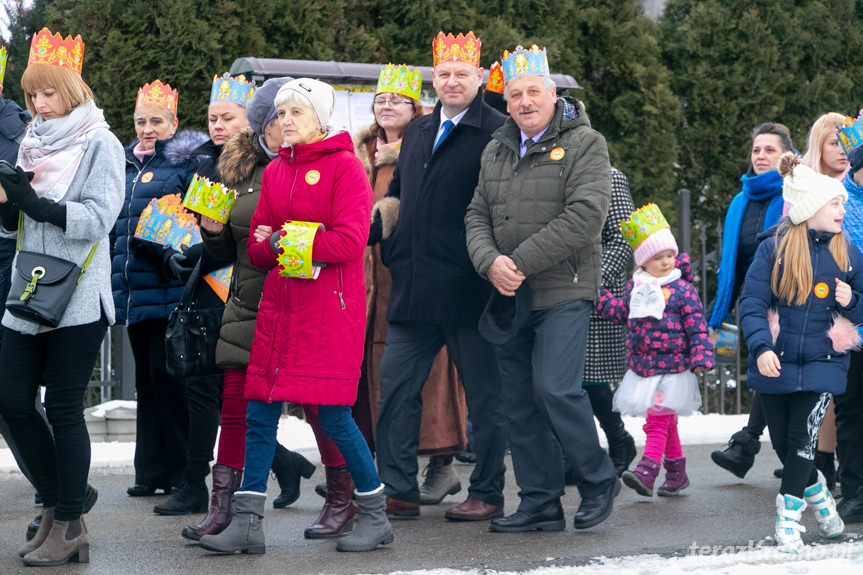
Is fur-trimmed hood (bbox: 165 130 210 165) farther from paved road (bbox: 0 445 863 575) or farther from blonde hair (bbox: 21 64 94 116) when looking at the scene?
paved road (bbox: 0 445 863 575)

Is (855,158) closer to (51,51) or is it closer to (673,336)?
(673,336)

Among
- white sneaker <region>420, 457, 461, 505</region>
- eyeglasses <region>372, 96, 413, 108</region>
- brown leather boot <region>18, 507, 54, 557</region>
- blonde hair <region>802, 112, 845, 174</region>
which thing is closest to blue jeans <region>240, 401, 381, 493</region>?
brown leather boot <region>18, 507, 54, 557</region>

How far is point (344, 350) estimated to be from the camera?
5.16m

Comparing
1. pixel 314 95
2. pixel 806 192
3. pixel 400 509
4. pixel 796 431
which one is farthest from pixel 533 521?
pixel 314 95

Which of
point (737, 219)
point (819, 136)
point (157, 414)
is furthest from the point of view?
point (737, 219)

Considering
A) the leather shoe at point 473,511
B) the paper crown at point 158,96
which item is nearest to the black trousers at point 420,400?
the leather shoe at point 473,511

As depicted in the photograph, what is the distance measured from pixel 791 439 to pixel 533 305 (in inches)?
48.5

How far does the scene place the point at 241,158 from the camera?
18.7 ft

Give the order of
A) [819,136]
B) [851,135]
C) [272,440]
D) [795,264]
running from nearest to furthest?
[272,440] → [795,264] → [851,135] → [819,136]

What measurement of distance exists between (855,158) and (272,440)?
3257 millimetres

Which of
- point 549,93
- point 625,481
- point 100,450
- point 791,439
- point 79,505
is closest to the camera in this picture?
point 79,505

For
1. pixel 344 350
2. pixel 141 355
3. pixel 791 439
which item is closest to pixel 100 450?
pixel 141 355

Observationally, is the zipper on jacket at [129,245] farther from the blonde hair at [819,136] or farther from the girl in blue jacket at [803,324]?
the blonde hair at [819,136]

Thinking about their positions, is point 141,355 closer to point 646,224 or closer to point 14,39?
point 646,224
